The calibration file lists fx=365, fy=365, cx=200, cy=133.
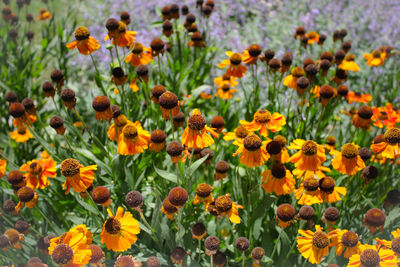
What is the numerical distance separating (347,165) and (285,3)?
4453mm

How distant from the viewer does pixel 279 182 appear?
1566 millimetres

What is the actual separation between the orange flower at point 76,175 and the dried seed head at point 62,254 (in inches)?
9.6

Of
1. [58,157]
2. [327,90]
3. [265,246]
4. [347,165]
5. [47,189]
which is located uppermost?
[327,90]

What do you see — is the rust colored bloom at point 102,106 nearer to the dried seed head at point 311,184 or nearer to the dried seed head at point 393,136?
the dried seed head at point 311,184

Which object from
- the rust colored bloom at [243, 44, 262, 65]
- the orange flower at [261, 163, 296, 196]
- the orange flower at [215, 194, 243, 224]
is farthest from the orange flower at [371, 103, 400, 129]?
the orange flower at [215, 194, 243, 224]

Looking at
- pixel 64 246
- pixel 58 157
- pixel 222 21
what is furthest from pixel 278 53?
pixel 64 246

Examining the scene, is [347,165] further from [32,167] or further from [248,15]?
[248,15]

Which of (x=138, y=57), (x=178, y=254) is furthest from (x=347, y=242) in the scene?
(x=138, y=57)

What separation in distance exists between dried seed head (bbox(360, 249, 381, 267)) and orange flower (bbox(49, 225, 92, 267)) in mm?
927

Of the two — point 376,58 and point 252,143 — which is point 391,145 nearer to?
point 252,143

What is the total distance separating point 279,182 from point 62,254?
2.93 ft

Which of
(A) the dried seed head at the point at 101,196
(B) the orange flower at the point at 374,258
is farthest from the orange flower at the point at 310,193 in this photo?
(A) the dried seed head at the point at 101,196

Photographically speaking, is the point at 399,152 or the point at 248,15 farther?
the point at 248,15

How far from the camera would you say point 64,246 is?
122cm
